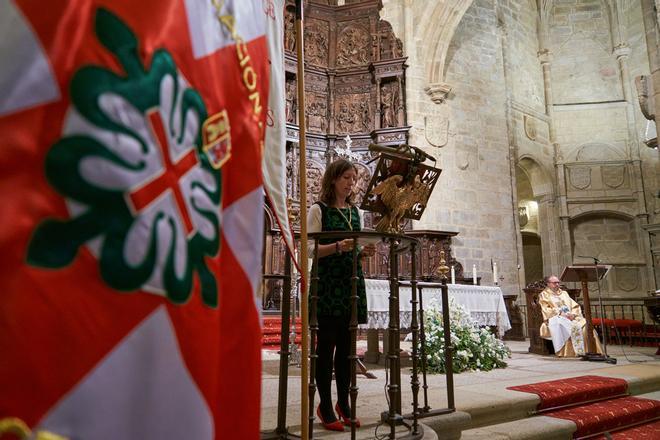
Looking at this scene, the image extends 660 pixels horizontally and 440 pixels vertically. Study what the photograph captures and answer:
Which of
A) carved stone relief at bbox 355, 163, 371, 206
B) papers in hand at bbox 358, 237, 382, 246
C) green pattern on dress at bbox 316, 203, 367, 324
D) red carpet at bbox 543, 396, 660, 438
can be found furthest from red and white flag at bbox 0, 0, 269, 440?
carved stone relief at bbox 355, 163, 371, 206

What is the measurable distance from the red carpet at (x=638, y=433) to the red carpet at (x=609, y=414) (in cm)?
4

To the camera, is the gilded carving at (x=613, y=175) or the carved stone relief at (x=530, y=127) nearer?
the carved stone relief at (x=530, y=127)

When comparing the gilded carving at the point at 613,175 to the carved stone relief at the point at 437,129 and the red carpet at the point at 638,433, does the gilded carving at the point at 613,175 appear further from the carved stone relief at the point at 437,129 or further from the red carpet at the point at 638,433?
the red carpet at the point at 638,433

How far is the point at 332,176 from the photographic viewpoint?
269cm

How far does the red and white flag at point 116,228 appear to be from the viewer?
751mm

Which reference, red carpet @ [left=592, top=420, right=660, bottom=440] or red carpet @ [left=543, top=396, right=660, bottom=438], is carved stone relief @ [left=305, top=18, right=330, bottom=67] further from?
red carpet @ [left=592, top=420, right=660, bottom=440]

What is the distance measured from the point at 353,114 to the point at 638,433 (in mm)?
8725

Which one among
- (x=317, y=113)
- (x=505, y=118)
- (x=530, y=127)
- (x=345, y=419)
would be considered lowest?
(x=345, y=419)

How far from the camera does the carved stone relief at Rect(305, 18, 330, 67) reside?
36.9 ft

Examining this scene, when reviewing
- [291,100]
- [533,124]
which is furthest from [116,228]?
[533,124]

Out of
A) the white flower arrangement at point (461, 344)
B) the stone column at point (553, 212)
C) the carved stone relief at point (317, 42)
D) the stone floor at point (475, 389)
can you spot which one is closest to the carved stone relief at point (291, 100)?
the carved stone relief at point (317, 42)

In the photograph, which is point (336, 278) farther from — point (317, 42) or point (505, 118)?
point (505, 118)

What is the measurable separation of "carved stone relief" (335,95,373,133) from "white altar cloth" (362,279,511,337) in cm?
561

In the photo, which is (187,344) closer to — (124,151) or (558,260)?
(124,151)
